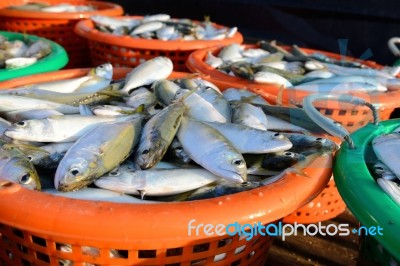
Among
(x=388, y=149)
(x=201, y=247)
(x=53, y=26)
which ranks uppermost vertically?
(x=388, y=149)

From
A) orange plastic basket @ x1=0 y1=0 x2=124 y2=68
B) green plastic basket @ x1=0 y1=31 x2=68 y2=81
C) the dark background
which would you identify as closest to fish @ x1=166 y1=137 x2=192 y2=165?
green plastic basket @ x1=0 y1=31 x2=68 y2=81

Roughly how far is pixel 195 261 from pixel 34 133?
0.72 metres

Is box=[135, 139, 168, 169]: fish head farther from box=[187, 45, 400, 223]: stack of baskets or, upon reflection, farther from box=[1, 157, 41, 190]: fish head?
box=[187, 45, 400, 223]: stack of baskets

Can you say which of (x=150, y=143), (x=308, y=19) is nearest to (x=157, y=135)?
(x=150, y=143)

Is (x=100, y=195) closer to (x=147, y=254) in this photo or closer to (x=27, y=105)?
(x=147, y=254)

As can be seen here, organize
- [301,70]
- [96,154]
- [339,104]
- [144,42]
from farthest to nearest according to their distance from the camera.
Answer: [144,42] → [301,70] → [339,104] → [96,154]

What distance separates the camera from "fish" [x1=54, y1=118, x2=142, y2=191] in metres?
1.28

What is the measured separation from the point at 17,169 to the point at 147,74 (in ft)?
3.35

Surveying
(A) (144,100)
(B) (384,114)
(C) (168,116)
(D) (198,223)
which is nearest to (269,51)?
(B) (384,114)

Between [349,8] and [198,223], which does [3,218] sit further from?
[349,8]

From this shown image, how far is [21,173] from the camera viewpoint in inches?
49.7

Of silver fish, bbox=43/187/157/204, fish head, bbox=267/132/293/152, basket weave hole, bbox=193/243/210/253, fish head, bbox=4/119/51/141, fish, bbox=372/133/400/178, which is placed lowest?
basket weave hole, bbox=193/243/210/253

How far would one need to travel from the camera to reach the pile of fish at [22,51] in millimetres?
2436

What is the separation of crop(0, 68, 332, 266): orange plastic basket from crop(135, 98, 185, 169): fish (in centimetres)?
34
